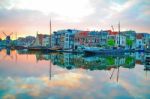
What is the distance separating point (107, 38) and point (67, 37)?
16.4 metres

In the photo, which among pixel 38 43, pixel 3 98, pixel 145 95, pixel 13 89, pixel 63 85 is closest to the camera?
pixel 3 98

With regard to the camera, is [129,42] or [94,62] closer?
[94,62]

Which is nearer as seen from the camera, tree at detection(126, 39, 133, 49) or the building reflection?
the building reflection

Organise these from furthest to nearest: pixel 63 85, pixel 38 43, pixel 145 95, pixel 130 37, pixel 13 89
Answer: pixel 38 43
pixel 130 37
pixel 63 85
pixel 13 89
pixel 145 95

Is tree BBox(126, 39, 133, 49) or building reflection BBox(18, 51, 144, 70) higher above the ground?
tree BBox(126, 39, 133, 49)

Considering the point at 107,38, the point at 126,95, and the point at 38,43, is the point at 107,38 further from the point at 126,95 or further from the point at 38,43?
the point at 126,95

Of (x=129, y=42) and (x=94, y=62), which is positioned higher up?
(x=129, y=42)

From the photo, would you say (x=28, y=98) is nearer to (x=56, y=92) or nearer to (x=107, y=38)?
(x=56, y=92)

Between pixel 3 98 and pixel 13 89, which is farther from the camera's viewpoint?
pixel 13 89

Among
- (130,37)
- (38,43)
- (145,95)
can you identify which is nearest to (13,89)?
(145,95)

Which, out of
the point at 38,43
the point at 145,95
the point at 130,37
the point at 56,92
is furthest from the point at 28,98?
the point at 38,43

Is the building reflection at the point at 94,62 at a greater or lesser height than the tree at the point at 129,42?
lesser

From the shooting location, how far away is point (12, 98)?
56.2 feet

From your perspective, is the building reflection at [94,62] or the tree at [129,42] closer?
the building reflection at [94,62]
